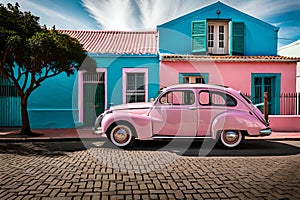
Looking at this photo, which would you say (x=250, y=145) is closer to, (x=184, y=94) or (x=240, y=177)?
(x=184, y=94)

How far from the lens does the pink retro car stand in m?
6.92

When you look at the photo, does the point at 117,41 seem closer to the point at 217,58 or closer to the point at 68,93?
the point at 68,93

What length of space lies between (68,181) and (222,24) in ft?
38.1

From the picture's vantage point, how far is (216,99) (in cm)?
716

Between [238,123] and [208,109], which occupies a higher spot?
[208,109]

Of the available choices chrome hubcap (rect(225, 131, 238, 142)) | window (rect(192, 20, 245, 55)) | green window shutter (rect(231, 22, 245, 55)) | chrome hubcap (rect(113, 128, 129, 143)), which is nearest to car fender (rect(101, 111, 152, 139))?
chrome hubcap (rect(113, 128, 129, 143))

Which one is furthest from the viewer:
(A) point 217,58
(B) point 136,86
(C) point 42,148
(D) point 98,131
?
(B) point 136,86

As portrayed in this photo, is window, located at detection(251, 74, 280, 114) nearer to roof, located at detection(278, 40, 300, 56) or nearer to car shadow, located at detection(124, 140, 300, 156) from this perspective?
car shadow, located at detection(124, 140, 300, 156)

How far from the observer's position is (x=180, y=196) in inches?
145

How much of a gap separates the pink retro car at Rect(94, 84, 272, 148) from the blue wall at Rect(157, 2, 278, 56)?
5.86 meters

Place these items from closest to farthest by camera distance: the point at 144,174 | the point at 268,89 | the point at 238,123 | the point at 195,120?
the point at 144,174
the point at 238,123
the point at 195,120
the point at 268,89

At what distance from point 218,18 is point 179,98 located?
290 inches

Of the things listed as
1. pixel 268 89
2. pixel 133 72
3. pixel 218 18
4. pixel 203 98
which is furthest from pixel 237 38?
pixel 203 98

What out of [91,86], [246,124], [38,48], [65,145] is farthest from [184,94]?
[91,86]
